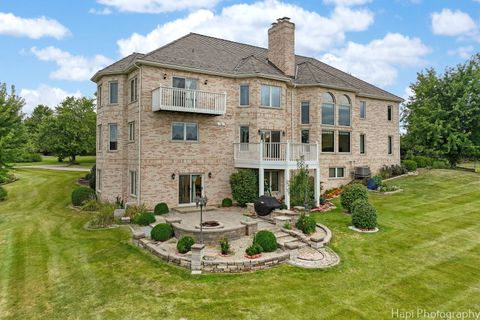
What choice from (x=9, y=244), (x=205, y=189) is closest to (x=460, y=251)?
(x=205, y=189)

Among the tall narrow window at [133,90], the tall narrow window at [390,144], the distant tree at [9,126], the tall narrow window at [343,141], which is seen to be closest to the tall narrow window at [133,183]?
the tall narrow window at [133,90]

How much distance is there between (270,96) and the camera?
827 inches

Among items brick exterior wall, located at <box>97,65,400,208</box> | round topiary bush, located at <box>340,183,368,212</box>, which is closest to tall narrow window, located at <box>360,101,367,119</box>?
brick exterior wall, located at <box>97,65,400,208</box>

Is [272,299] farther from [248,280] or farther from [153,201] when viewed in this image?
[153,201]

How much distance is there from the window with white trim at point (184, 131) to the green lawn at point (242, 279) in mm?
6580

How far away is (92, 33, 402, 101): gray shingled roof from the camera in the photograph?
61.8 feet

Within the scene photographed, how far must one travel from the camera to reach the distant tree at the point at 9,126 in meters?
15.1

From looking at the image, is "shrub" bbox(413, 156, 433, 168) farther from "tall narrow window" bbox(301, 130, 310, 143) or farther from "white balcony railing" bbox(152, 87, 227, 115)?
"white balcony railing" bbox(152, 87, 227, 115)

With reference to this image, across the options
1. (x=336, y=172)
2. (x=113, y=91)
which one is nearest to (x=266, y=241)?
(x=336, y=172)

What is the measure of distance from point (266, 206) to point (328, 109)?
36.1ft

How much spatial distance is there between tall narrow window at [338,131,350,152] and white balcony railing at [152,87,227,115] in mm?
10366

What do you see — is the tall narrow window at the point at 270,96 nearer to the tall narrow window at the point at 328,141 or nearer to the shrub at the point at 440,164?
the tall narrow window at the point at 328,141

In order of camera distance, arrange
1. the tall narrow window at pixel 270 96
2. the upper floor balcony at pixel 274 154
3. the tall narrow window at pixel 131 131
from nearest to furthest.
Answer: the upper floor balcony at pixel 274 154, the tall narrow window at pixel 131 131, the tall narrow window at pixel 270 96

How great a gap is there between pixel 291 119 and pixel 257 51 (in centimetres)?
703
